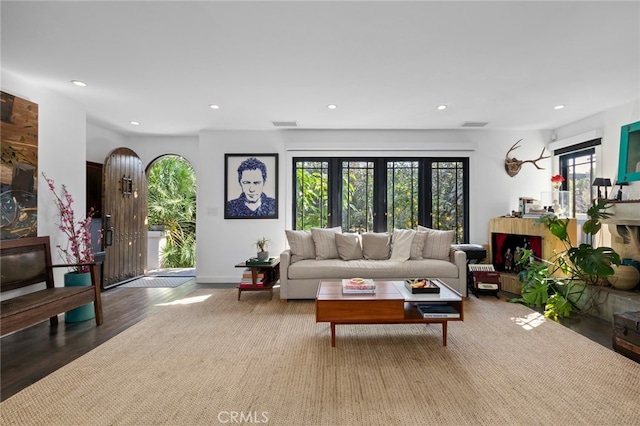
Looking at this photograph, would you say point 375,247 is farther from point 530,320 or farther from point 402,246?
point 530,320

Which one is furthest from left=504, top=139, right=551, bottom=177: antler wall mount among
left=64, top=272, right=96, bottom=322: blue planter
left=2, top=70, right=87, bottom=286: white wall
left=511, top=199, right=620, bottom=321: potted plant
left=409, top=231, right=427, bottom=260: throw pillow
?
left=2, top=70, right=87, bottom=286: white wall

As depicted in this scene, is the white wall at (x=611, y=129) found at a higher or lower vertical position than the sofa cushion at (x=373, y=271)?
higher

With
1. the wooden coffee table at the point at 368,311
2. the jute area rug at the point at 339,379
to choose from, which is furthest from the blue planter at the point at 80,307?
the wooden coffee table at the point at 368,311

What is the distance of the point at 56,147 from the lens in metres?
3.48

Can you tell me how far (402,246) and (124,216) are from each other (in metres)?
4.34

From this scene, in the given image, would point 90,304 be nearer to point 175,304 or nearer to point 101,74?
point 175,304

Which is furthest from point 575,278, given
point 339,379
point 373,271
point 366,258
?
point 339,379

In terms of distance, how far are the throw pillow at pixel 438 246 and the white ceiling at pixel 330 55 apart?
1.66 m

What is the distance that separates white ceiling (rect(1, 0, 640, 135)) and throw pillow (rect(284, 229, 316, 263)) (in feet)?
5.48

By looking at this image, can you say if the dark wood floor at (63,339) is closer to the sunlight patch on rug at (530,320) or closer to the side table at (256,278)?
the sunlight patch on rug at (530,320)

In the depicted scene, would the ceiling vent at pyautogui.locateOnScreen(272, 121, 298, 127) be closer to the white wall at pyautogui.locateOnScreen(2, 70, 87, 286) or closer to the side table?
the side table

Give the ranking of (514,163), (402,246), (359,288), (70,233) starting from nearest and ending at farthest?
(359,288), (70,233), (402,246), (514,163)

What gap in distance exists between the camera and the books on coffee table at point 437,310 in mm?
2559

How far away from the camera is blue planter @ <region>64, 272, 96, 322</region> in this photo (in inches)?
126
